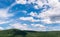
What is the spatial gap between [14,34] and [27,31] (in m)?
0.50

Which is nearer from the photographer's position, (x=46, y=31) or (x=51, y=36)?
(x=46, y=31)

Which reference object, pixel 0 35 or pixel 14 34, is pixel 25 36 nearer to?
pixel 14 34

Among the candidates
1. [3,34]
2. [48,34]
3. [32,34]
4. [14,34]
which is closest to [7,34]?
[3,34]

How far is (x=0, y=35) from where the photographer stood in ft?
19.0

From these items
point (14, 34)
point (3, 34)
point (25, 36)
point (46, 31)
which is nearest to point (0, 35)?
point (3, 34)

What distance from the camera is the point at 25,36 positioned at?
18.2ft

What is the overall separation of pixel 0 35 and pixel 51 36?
1909 millimetres

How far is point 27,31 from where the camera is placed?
542 cm

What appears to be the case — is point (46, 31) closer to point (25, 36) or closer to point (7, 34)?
point (25, 36)

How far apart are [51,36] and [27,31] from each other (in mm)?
971

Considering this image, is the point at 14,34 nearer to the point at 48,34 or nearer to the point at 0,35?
the point at 0,35

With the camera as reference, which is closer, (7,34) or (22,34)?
(22,34)

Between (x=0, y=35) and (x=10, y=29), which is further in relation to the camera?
(x=0, y=35)

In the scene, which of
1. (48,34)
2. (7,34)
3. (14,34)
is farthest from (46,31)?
(7,34)
